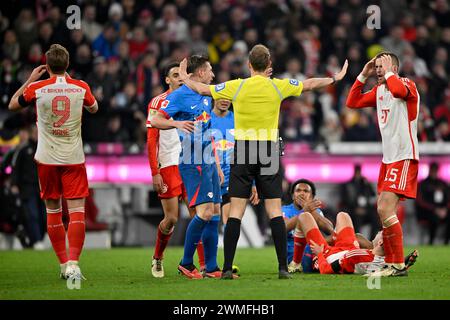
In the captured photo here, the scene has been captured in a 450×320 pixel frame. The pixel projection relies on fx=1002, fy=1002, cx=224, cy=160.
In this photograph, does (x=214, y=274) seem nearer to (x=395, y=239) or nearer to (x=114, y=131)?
(x=395, y=239)

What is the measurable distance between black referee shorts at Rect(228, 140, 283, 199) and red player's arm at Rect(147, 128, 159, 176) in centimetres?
130

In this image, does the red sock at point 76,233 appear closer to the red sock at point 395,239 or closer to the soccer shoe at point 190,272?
the soccer shoe at point 190,272

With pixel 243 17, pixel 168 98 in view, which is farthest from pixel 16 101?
pixel 243 17

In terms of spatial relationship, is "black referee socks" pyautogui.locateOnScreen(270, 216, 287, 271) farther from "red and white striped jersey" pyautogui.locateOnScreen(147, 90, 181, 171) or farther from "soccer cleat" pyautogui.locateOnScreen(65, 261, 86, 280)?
"soccer cleat" pyautogui.locateOnScreen(65, 261, 86, 280)

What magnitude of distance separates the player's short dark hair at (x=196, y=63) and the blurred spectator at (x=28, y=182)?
23.9ft

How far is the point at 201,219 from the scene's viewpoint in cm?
1054

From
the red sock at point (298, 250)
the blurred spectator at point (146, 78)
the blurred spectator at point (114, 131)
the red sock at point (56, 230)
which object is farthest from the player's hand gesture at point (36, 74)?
the blurred spectator at point (146, 78)

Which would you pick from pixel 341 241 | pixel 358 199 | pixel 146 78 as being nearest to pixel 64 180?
pixel 341 241

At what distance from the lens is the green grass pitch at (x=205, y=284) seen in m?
8.57

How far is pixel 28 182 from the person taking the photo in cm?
1741

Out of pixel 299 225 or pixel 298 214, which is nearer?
pixel 299 225

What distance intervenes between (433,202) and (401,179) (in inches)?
311

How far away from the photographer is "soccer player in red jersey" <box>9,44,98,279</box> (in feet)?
33.3

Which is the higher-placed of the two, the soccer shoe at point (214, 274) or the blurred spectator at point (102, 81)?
the blurred spectator at point (102, 81)
